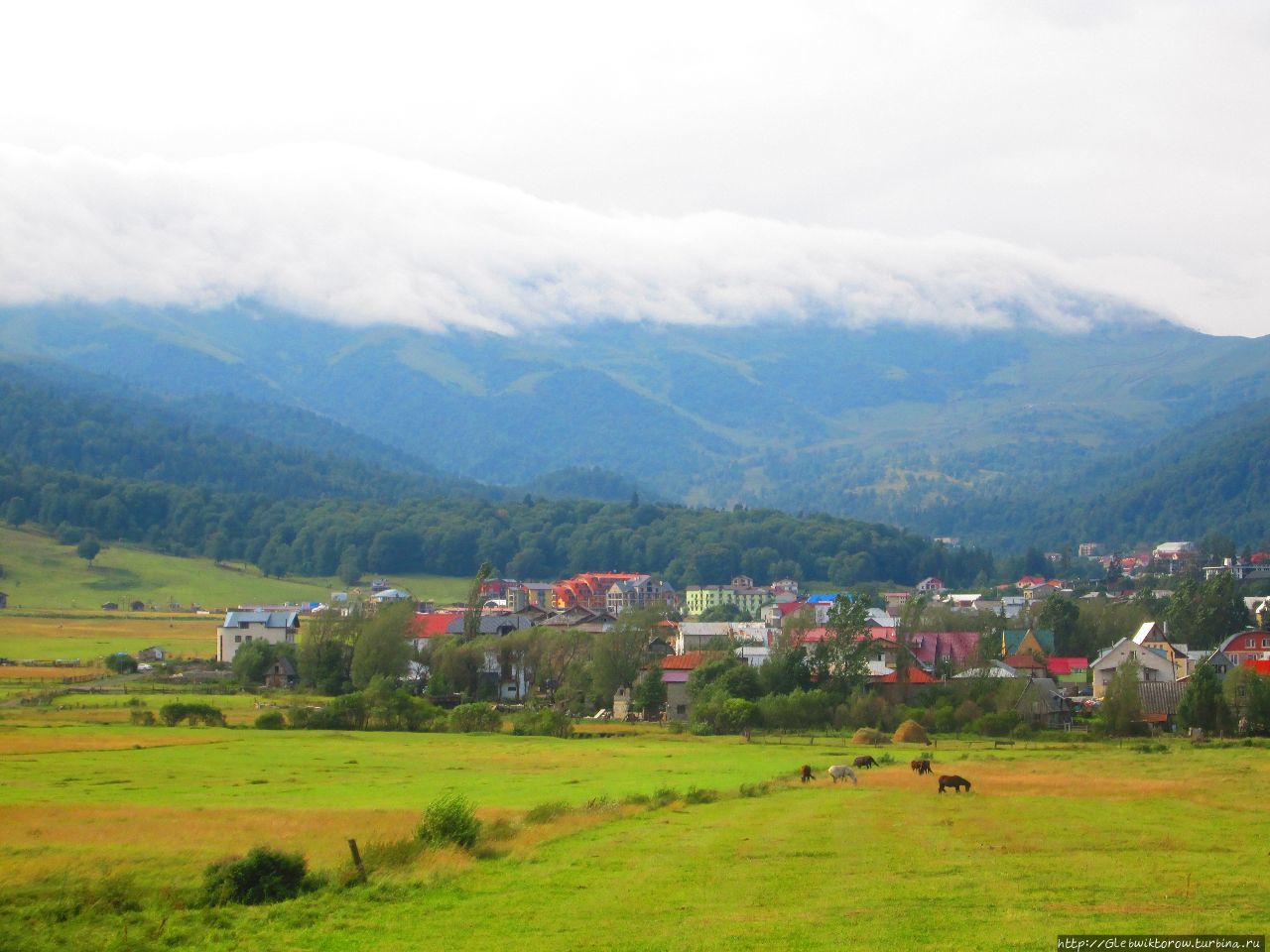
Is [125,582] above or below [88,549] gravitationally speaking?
below

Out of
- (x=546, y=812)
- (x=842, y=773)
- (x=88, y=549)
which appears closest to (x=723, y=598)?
(x=88, y=549)

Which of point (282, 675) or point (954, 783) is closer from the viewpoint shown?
point (954, 783)

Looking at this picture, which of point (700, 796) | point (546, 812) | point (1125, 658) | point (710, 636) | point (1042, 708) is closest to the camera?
point (546, 812)

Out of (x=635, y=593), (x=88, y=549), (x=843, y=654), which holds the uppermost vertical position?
(x=88, y=549)

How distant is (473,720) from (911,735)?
2134 cm

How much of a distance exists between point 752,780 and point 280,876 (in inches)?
878

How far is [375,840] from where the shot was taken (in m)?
28.5

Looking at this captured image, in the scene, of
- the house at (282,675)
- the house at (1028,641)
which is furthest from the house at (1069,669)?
the house at (282,675)

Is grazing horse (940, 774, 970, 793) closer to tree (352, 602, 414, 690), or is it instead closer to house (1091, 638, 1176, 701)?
tree (352, 602, 414, 690)

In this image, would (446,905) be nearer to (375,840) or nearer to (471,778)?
(375,840)

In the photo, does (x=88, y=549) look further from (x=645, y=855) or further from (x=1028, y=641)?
(x=645, y=855)

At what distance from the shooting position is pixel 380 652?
88.4 m

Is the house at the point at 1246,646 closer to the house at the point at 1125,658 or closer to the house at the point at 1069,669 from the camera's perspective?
the house at the point at 1125,658

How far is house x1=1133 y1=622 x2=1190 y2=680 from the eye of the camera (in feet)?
301
